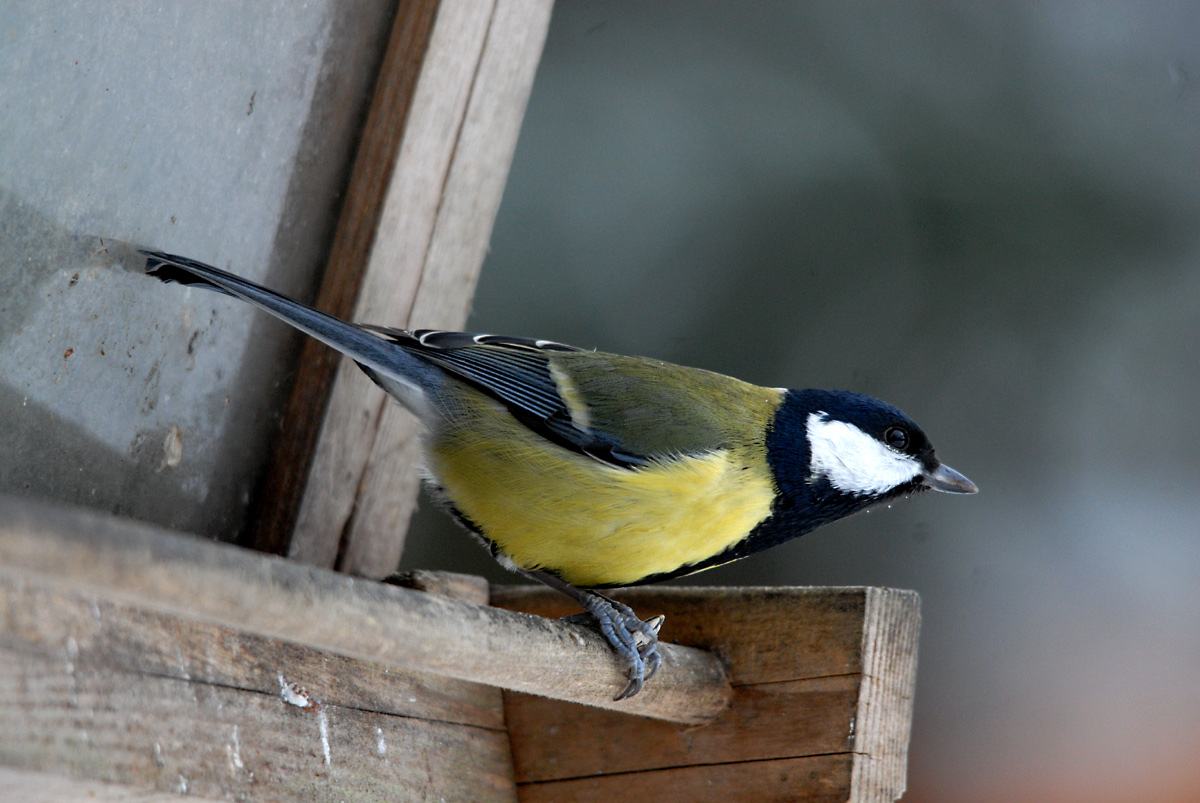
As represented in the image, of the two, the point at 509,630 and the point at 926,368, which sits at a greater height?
the point at 926,368

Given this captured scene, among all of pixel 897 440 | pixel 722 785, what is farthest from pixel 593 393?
pixel 722 785

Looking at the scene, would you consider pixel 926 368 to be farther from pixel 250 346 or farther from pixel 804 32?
pixel 250 346

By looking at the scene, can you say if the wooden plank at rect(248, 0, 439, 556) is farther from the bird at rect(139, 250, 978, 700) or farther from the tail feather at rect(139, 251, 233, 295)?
the tail feather at rect(139, 251, 233, 295)

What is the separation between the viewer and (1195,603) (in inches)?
104

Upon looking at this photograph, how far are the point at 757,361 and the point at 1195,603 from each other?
4.44 feet

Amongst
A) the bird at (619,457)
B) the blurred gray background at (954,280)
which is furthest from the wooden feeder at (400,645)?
the blurred gray background at (954,280)

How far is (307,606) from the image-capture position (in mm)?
847

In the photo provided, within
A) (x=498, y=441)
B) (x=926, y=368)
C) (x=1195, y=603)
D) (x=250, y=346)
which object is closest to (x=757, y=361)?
(x=926, y=368)

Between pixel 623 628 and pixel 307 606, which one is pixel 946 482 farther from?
pixel 307 606

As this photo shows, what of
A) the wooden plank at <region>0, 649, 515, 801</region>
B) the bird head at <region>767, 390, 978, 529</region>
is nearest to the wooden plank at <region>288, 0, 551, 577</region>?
the wooden plank at <region>0, 649, 515, 801</region>

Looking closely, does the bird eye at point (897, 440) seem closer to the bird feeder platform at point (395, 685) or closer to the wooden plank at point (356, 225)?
the bird feeder platform at point (395, 685)

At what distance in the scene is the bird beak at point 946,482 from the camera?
6.27ft

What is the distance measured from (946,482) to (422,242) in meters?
1.08

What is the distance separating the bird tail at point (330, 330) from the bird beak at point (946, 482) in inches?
37.5
